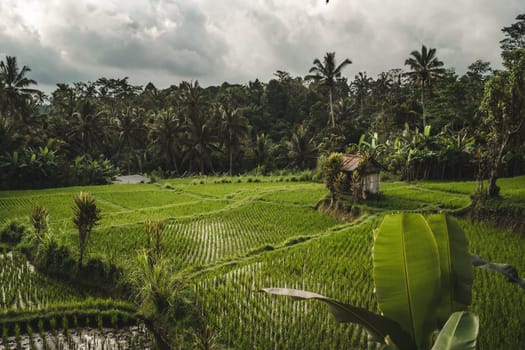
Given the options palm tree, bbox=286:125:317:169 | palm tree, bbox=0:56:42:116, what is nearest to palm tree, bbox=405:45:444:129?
palm tree, bbox=286:125:317:169

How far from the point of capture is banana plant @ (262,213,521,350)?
2.24 meters

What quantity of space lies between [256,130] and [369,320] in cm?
3923

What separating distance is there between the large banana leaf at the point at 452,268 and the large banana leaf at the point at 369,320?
0.31 m

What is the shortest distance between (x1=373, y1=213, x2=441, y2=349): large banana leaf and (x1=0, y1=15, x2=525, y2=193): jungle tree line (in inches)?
484

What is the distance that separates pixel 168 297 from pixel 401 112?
29127 millimetres

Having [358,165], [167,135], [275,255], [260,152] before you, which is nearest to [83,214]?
[275,255]

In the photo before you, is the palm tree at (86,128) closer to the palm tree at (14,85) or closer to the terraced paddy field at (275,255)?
the palm tree at (14,85)

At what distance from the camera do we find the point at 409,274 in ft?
7.50

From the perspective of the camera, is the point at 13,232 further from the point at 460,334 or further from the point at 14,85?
the point at 14,85

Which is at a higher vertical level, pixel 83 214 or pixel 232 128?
pixel 232 128

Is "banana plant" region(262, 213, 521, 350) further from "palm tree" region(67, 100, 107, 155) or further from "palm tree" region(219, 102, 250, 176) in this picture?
"palm tree" region(67, 100, 107, 155)

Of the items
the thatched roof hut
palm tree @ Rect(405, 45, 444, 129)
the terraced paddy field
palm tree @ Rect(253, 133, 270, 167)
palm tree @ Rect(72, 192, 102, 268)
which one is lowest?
the terraced paddy field

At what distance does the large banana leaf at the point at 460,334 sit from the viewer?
5.45ft

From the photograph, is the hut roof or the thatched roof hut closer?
the thatched roof hut
